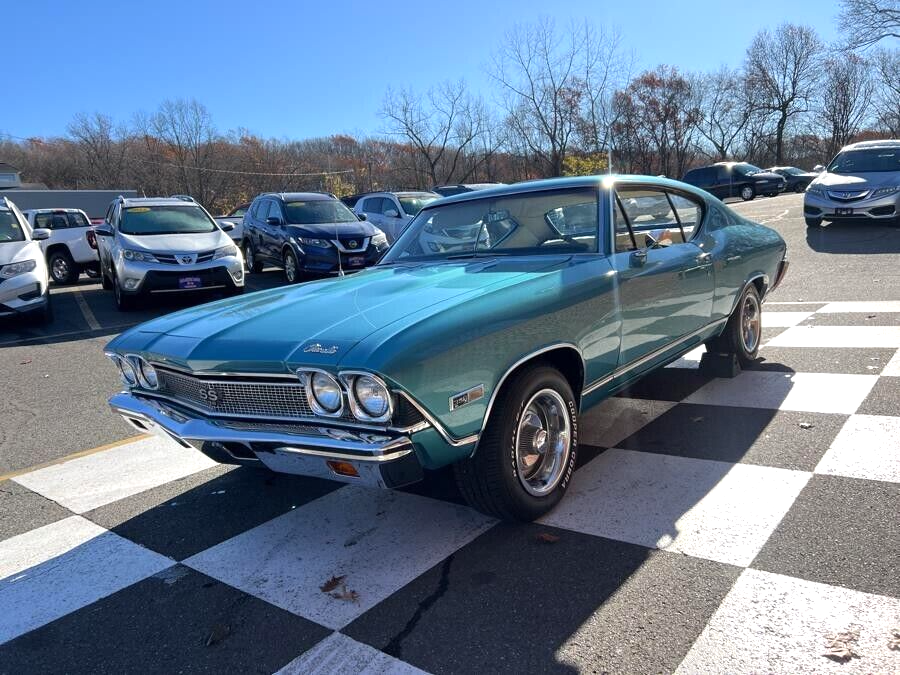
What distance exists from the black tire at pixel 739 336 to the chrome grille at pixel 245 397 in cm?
347

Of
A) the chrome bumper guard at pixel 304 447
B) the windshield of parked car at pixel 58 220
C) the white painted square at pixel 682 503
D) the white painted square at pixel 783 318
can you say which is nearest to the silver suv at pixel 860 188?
the white painted square at pixel 783 318

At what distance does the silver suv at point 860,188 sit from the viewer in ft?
39.5

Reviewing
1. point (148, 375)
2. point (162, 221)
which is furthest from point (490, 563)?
point (162, 221)

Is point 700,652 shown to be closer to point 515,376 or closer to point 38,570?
point 515,376

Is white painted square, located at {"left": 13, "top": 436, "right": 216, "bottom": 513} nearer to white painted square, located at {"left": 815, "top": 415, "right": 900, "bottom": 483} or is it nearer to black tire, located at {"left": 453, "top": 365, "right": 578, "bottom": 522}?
black tire, located at {"left": 453, "top": 365, "right": 578, "bottom": 522}

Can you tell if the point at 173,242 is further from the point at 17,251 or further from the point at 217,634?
the point at 217,634

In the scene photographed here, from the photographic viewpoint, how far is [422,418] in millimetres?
2484

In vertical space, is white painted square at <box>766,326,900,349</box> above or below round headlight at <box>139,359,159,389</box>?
below

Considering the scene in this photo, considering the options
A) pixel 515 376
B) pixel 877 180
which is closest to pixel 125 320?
pixel 515 376

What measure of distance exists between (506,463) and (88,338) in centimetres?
781

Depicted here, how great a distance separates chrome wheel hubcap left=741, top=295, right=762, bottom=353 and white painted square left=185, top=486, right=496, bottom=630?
3.03 meters

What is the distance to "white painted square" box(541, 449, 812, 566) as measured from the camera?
2.78m

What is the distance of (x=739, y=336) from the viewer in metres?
5.05

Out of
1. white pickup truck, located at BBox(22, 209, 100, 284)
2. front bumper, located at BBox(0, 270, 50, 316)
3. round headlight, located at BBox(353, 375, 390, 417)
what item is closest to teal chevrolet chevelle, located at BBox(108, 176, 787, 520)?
round headlight, located at BBox(353, 375, 390, 417)
